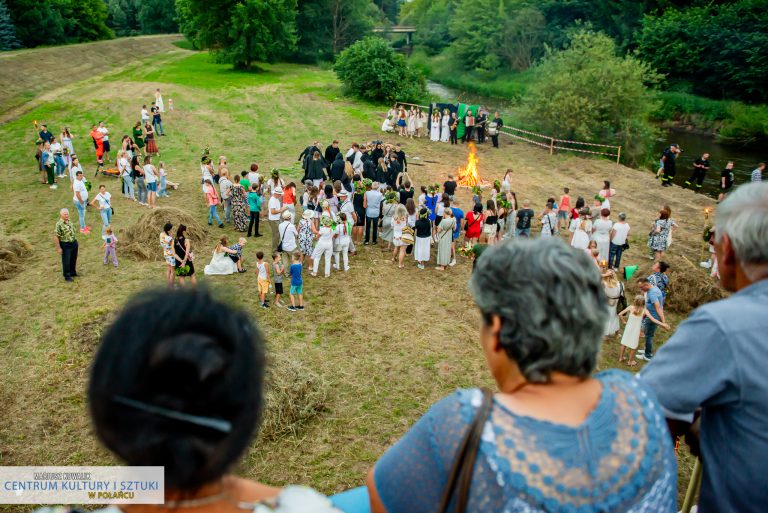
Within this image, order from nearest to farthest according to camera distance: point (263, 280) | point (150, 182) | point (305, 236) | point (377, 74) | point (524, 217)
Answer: point (263, 280) → point (305, 236) → point (524, 217) → point (150, 182) → point (377, 74)

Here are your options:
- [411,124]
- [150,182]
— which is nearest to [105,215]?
[150,182]

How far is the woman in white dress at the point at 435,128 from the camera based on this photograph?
2744 cm

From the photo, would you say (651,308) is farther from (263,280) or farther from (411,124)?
(411,124)

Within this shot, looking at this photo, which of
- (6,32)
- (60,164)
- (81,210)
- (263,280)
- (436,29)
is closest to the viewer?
(263,280)

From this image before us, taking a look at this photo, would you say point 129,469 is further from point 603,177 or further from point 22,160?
point 22,160

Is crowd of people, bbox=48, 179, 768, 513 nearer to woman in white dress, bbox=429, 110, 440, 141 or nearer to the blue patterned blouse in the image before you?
the blue patterned blouse

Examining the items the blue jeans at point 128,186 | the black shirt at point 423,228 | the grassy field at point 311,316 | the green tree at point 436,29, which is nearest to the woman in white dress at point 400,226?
the black shirt at point 423,228

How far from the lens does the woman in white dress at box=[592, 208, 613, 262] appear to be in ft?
44.5

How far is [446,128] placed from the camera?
2745 cm

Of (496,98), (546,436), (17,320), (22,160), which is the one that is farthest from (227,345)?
(496,98)

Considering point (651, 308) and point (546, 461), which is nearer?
point (546, 461)

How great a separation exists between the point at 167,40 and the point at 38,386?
67.3 m

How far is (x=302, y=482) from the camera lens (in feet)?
23.7

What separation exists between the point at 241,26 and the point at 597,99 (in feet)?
99.9
